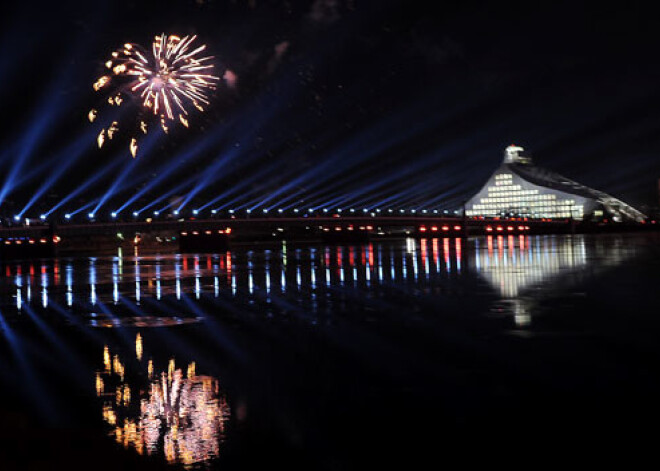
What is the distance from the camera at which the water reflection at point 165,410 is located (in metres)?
6.01

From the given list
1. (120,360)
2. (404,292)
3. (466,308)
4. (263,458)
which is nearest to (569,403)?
(263,458)

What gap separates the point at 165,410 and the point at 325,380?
175 centimetres

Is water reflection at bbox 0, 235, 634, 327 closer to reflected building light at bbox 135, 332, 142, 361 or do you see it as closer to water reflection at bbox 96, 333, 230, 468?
reflected building light at bbox 135, 332, 142, 361

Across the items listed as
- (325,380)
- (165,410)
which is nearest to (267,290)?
(325,380)

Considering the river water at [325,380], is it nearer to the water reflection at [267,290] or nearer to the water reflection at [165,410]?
the water reflection at [165,410]

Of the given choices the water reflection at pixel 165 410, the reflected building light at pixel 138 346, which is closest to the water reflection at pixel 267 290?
the reflected building light at pixel 138 346

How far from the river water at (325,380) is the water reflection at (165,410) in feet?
0.08

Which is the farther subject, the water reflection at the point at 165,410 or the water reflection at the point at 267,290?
the water reflection at the point at 267,290

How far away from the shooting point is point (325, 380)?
831cm

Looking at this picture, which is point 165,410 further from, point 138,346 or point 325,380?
point 138,346

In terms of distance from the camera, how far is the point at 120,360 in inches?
393

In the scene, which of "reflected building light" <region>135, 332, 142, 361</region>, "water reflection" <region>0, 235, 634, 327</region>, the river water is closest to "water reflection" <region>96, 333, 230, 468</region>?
the river water

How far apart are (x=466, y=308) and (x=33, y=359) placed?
305 inches

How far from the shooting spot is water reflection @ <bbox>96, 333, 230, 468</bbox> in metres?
6.01
